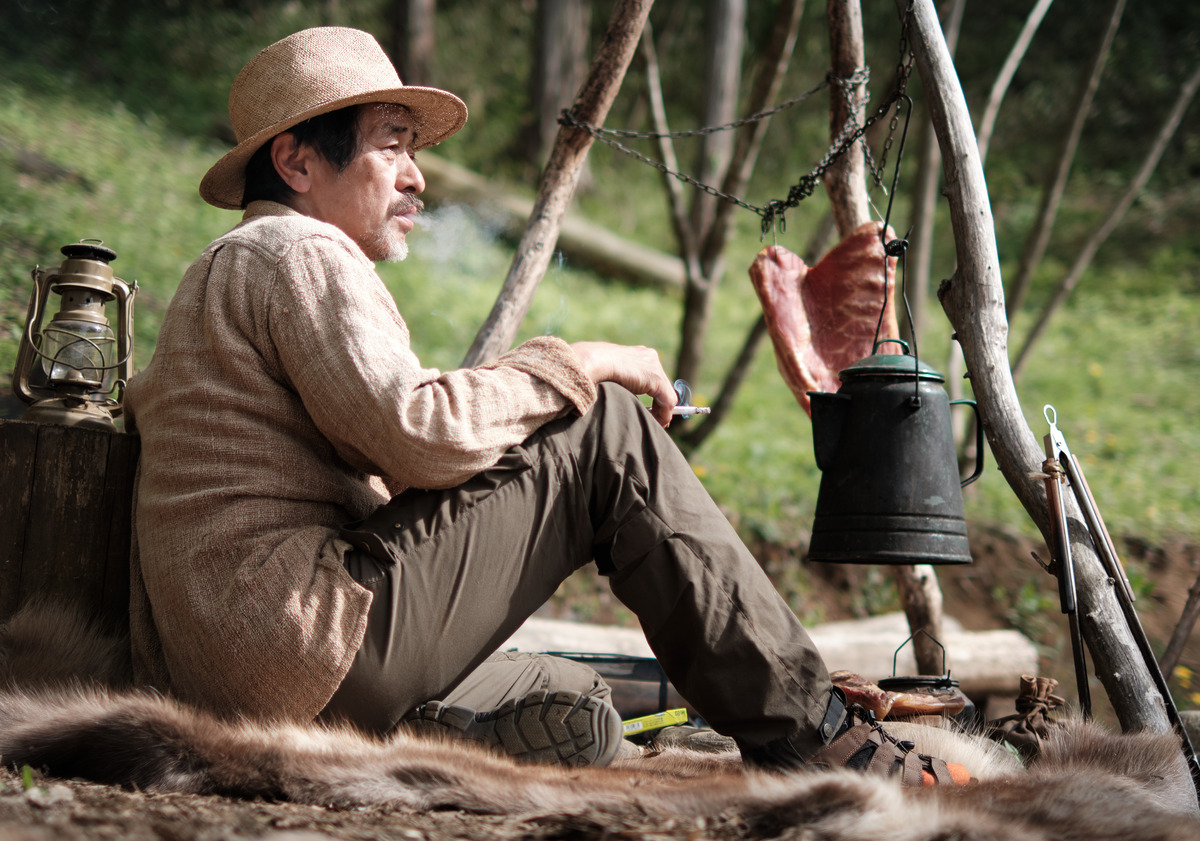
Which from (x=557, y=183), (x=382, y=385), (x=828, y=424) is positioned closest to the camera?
(x=382, y=385)

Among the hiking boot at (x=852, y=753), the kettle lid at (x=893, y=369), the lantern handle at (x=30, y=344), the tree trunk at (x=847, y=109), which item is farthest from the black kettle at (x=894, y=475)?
the lantern handle at (x=30, y=344)

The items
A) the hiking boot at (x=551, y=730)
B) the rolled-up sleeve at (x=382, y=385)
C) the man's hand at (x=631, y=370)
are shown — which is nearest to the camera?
the rolled-up sleeve at (x=382, y=385)

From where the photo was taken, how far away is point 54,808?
153 centimetres

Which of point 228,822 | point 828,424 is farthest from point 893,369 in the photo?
point 228,822

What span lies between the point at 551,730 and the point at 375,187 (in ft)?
4.37

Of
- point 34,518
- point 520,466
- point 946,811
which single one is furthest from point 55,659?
point 946,811

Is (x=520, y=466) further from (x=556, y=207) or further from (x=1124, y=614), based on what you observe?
(x=556, y=207)

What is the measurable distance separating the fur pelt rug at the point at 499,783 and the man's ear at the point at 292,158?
Answer: 3.90 feet

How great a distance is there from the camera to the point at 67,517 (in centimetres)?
232

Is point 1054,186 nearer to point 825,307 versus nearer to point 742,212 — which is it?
point 825,307

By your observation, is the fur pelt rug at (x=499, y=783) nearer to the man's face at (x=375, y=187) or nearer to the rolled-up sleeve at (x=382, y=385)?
the rolled-up sleeve at (x=382, y=385)

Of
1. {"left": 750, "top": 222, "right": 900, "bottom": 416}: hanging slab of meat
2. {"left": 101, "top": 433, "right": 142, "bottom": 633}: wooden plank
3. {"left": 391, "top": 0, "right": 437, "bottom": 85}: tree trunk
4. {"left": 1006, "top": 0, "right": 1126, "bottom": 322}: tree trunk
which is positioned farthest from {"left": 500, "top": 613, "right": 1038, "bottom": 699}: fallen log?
{"left": 391, "top": 0, "right": 437, "bottom": 85}: tree trunk

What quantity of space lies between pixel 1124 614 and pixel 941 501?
52 centimetres

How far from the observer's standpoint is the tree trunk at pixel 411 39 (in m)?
11.4
